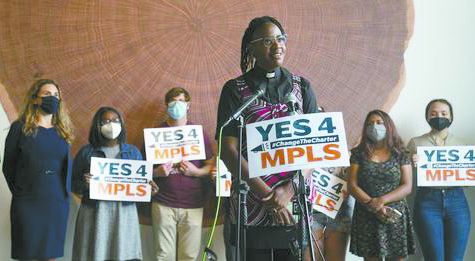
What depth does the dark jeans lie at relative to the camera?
382 centimetres

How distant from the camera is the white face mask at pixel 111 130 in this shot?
349 centimetres

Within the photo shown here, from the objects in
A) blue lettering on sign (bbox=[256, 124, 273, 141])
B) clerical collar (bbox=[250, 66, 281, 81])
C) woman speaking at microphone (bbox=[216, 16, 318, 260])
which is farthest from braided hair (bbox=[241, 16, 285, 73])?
blue lettering on sign (bbox=[256, 124, 273, 141])

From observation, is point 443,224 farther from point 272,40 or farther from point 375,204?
point 272,40

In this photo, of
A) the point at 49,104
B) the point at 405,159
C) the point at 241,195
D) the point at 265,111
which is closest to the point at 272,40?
the point at 265,111

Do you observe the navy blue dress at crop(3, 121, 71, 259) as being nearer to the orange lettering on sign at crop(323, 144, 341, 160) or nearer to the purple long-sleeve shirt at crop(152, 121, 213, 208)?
the purple long-sleeve shirt at crop(152, 121, 213, 208)

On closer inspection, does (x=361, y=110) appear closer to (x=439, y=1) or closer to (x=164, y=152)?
(x=439, y=1)

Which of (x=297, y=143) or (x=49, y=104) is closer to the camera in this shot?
(x=297, y=143)

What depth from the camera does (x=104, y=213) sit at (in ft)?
11.0

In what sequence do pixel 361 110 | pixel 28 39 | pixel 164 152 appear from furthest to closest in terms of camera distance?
pixel 361 110 → pixel 28 39 → pixel 164 152

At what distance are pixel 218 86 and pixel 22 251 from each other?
5.85 ft

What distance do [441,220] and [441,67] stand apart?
1294 millimetres

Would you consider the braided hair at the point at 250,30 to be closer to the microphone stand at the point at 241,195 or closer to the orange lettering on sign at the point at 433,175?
the microphone stand at the point at 241,195

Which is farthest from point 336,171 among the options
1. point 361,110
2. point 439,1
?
point 439,1

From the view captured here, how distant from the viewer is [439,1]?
4.51m
